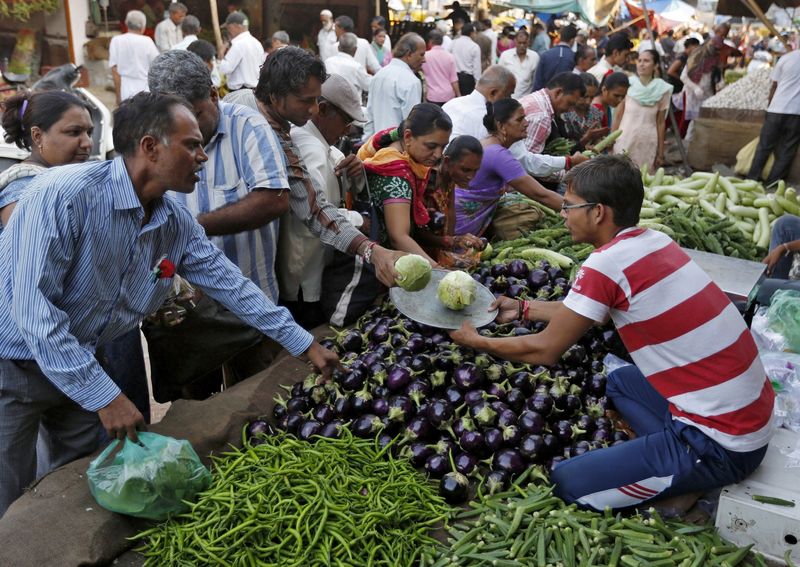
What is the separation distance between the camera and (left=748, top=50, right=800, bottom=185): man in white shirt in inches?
370

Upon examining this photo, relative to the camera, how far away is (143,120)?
229 cm

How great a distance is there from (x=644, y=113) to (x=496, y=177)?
4495mm

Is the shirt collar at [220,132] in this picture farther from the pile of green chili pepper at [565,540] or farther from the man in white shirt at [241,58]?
the man in white shirt at [241,58]

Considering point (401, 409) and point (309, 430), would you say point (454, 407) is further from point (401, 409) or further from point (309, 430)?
point (309, 430)

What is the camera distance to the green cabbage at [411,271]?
3.39 m

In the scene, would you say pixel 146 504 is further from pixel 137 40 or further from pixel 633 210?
pixel 137 40

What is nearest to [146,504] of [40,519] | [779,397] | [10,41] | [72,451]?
[40,519]

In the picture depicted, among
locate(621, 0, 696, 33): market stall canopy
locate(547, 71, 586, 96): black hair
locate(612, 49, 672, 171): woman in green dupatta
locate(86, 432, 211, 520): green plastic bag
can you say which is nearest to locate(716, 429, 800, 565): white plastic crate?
locate(86, 432, 211, 520): green plastic bag

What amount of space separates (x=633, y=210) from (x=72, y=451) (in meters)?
2.54

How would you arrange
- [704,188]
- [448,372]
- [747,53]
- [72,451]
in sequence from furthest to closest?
[747,53]
[704,188]
[448,372]
[72,451]

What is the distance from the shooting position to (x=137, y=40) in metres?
9.77

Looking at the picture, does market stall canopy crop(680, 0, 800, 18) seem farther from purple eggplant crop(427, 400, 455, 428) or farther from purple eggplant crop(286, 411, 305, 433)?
purple eggplant crop(286, 411, 305, 433)

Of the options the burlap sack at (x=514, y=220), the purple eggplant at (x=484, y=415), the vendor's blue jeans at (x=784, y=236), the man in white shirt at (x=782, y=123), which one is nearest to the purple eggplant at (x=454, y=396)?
the purple eggplant at (x=484, y=415)

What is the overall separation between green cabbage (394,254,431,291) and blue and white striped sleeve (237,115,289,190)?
27.5 inches
